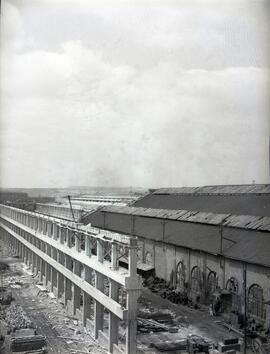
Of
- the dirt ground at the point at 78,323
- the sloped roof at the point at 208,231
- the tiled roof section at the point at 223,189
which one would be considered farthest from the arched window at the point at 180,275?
the tiled roof section at the point at 223,189

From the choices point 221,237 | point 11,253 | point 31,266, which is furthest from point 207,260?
point 11,253

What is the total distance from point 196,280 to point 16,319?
13717mm

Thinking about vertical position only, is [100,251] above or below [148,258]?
above

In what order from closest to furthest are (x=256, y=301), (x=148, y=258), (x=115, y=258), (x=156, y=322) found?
(x=115, y=258) < (x=156, y=322) < (x=256, y=301) < (x=148, y=258)

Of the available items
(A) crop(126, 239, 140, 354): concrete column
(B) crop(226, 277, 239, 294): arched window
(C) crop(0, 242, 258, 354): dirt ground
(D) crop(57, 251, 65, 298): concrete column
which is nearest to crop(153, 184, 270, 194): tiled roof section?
(B) crop(226, 277, 239, 294): arched window

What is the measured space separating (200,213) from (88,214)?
16.5 metres

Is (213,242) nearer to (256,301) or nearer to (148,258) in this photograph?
(256,301)

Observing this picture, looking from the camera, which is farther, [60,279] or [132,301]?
[60,279]

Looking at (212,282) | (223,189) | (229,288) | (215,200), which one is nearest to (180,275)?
(212,282)

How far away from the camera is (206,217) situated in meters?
36.5

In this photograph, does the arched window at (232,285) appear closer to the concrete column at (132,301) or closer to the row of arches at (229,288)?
the row of arches at (229,288)

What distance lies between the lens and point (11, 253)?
168ft

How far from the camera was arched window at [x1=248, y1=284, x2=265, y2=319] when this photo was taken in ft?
80.4

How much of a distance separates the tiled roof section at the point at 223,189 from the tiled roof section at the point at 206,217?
7061 mm
